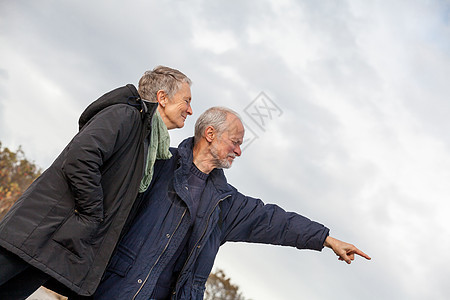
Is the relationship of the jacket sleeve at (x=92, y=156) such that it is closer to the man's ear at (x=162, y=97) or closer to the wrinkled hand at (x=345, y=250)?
the man's ear at (x=162, y=97)

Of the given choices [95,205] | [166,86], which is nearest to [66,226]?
[95,205]

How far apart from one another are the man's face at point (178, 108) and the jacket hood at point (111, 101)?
0.36 metres

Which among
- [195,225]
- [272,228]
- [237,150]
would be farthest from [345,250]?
[195,225]

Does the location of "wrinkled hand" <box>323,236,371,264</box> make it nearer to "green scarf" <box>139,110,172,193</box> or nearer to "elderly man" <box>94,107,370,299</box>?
"elderly man" <box>94,107,370,299</box>

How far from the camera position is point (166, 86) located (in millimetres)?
3510

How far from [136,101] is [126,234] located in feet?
2.91

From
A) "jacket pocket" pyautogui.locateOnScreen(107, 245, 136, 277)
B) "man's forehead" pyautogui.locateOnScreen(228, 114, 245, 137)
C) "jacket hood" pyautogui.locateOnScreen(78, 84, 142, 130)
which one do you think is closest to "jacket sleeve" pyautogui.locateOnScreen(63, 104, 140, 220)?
"jacket hood" pyautogui.locateOnScreen(78, 84, 142, 130)

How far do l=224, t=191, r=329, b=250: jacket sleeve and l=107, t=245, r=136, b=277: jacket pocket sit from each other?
931 mm

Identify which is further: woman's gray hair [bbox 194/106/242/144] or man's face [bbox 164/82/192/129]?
woman's gray hair [bbox 194/106/242/144]

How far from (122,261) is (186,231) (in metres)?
0.47

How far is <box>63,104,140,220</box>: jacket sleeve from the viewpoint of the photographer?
2.70m

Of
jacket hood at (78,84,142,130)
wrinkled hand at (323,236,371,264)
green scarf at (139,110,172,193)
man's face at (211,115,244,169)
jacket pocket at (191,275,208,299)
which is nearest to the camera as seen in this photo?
jacket hood at (78,84,142,130)

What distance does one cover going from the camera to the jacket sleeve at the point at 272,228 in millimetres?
3979

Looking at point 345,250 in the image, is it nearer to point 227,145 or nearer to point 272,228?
point 272,228
